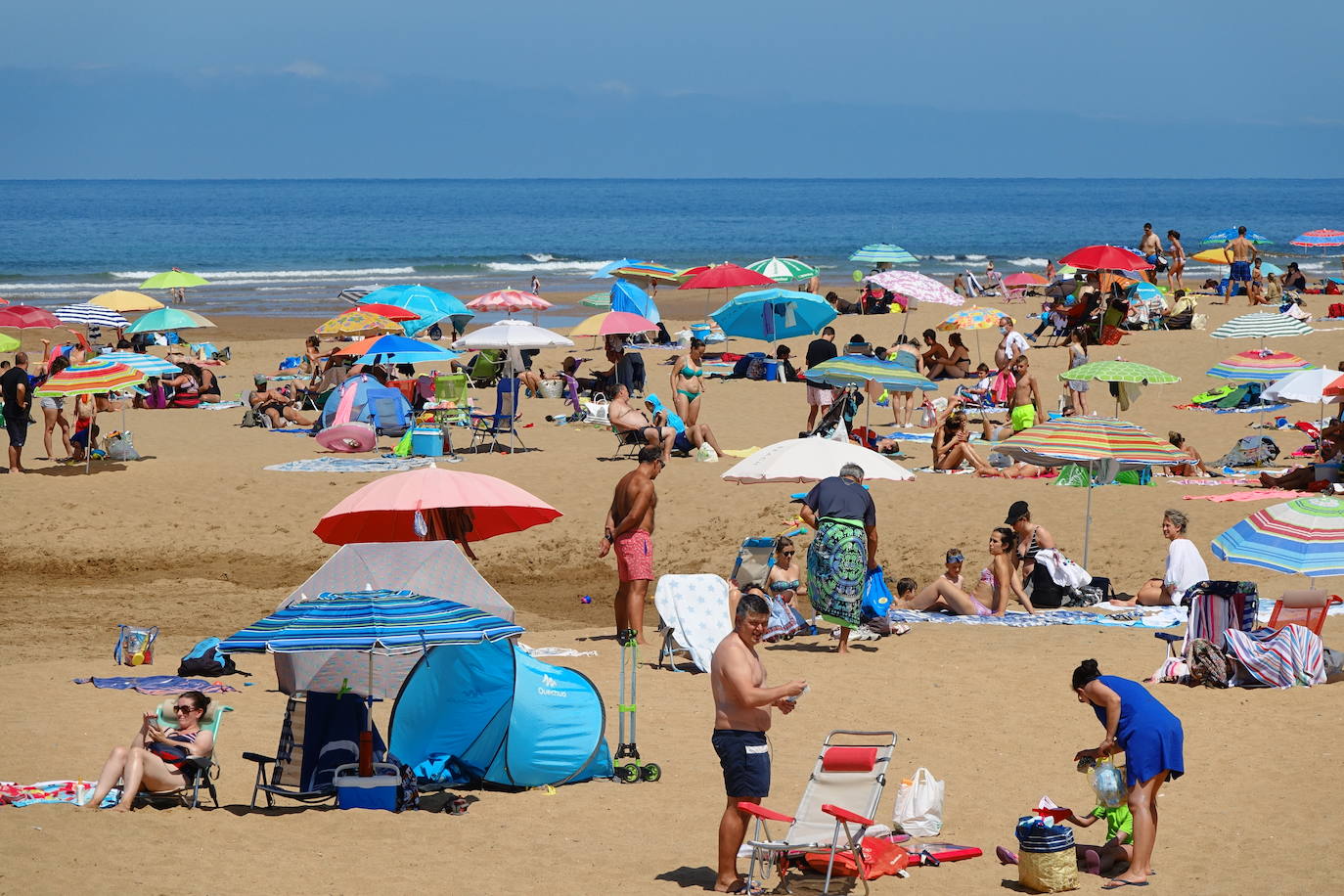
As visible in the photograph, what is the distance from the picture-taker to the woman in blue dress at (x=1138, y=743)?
21.7ft

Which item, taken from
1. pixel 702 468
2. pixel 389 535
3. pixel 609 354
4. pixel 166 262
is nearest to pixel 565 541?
pixel 702 468

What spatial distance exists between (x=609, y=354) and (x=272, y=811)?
1318 cm

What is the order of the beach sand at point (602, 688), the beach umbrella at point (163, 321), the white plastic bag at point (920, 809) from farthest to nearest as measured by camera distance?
1. the beach umbrella at point (163, 321)
2. the white plastic bag at point (920, 809)
3. the beach sand at point (602, 688)

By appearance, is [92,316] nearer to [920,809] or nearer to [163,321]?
[163,321]

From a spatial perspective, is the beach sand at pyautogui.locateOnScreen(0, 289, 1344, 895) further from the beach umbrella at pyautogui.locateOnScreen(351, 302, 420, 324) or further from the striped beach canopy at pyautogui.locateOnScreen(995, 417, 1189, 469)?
the beach umbrella at pyautogui.locateOnScreen(351, 302, 420, 324)

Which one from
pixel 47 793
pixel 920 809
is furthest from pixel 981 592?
pixel 47 793

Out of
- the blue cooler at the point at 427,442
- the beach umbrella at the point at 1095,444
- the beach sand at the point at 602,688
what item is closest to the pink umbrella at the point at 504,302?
the beach sand at the point at 602,688

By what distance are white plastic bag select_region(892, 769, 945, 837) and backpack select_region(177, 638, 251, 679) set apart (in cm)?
449

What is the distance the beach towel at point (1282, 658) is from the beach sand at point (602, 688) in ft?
0.58

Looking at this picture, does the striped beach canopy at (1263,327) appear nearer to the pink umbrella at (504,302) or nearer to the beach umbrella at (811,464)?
the beach umbrella at (811,464)

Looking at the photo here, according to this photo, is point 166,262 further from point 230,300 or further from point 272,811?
point 272,811

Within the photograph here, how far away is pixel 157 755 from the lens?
746cm

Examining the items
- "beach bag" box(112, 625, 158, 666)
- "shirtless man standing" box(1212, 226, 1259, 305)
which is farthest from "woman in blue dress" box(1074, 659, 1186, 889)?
"shirtless man standing" box(1212, 226, 1259, 305)

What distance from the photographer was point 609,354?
2036 centimetres
